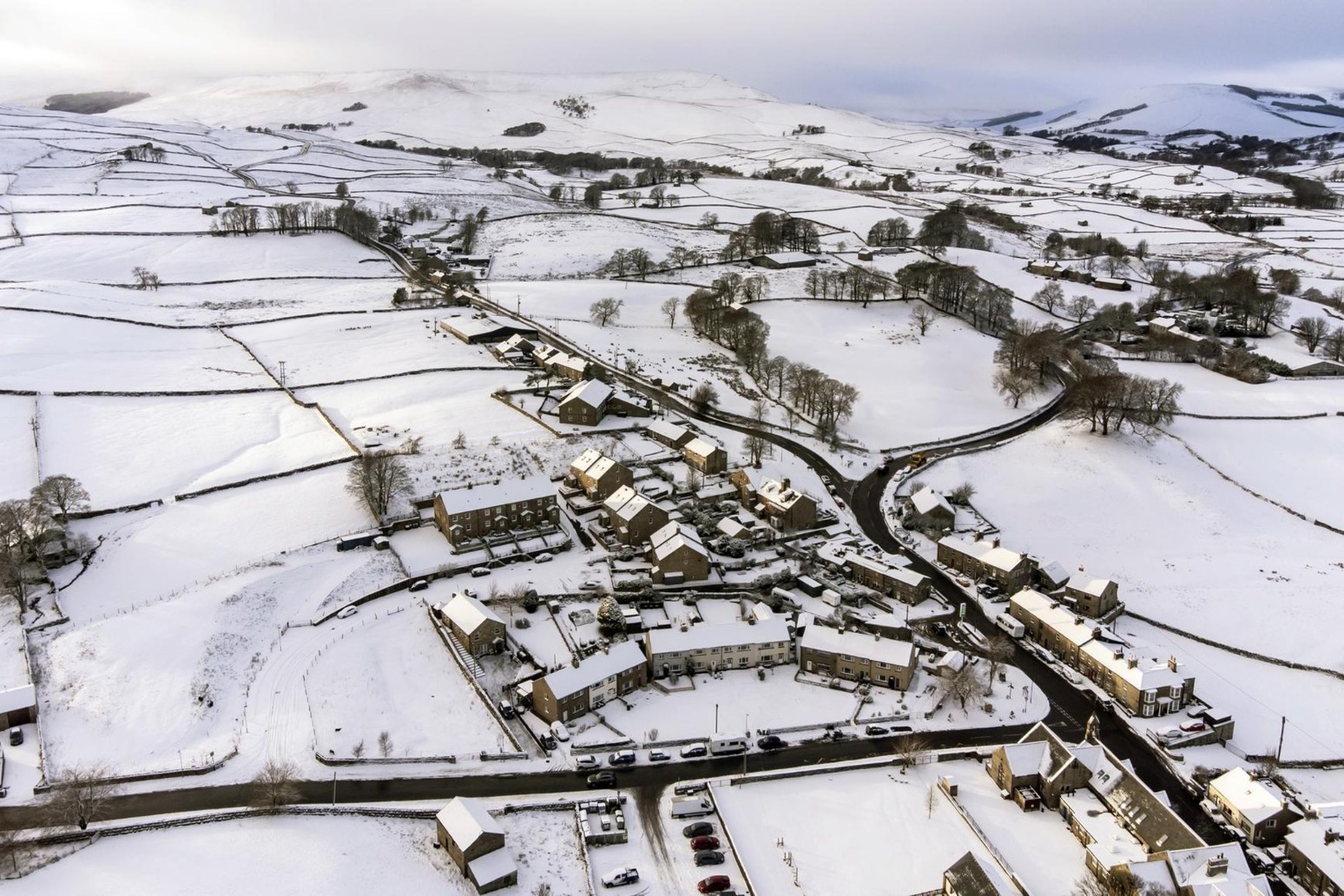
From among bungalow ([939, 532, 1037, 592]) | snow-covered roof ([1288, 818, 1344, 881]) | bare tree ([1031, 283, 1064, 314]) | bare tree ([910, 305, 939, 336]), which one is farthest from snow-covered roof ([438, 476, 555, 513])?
bare tree ([1031, 283, 1064, 314])

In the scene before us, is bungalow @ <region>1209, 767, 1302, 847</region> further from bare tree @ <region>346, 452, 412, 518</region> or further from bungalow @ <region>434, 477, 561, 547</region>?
bare tree @ <region>346, 452, 412, 518</region>

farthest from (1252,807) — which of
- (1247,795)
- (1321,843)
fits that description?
(1321,843)

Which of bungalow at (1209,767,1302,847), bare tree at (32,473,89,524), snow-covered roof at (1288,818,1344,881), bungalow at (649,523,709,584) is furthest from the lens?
bungalow at (649,523,709,584)

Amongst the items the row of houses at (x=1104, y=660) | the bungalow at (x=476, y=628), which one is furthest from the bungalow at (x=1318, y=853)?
the bungalow at (x=476, y=628)

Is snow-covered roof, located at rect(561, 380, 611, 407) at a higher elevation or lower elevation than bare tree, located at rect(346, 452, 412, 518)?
higher

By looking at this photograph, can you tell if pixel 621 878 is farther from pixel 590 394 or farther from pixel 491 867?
pixel 590 394

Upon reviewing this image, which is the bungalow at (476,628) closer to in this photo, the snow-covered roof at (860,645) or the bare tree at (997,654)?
the snow-covered roof at (860,645)

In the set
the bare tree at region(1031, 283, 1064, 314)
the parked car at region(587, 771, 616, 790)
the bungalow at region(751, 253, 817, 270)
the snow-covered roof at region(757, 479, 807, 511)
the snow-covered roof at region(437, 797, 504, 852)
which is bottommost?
the parked car at region(587, 771, 616, 790)
